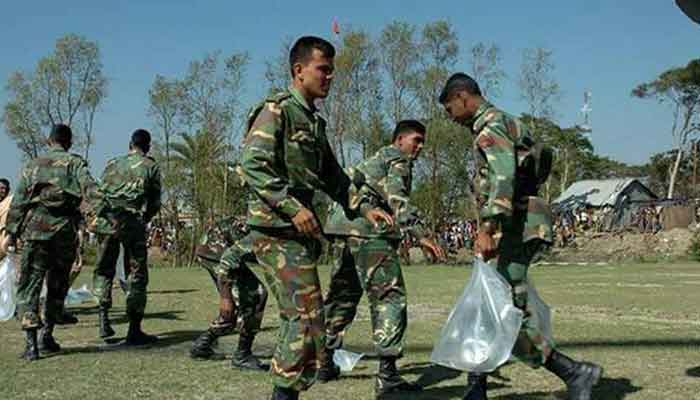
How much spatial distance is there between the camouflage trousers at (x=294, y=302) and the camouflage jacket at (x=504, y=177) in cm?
116

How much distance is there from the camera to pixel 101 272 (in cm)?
882

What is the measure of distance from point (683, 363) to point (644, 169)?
2678 inches

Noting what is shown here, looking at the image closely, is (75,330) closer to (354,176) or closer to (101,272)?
(101,272)

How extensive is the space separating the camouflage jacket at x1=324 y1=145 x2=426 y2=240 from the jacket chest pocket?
145 cm

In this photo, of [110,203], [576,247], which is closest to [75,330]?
[110,203]

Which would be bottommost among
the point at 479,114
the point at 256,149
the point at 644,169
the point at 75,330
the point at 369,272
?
the point at 75,330

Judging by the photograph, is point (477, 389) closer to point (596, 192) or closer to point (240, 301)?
point (240, 301)

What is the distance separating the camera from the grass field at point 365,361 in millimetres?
5656

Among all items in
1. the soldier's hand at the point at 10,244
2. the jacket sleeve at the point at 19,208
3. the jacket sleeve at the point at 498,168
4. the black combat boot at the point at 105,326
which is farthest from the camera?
the black combat boot at the point at 105,326

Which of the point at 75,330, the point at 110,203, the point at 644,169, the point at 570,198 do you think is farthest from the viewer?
the point at 644,169

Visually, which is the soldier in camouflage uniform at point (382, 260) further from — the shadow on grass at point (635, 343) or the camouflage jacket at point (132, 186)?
the camouflage jacket at point (132, 186)

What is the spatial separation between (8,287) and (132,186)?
5.73ft

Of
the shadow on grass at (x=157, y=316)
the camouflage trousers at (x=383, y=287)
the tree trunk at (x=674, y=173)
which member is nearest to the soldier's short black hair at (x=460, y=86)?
the camouflage trousers at (x=383, y=287)

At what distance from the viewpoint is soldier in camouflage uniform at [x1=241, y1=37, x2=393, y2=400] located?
13.5ft
